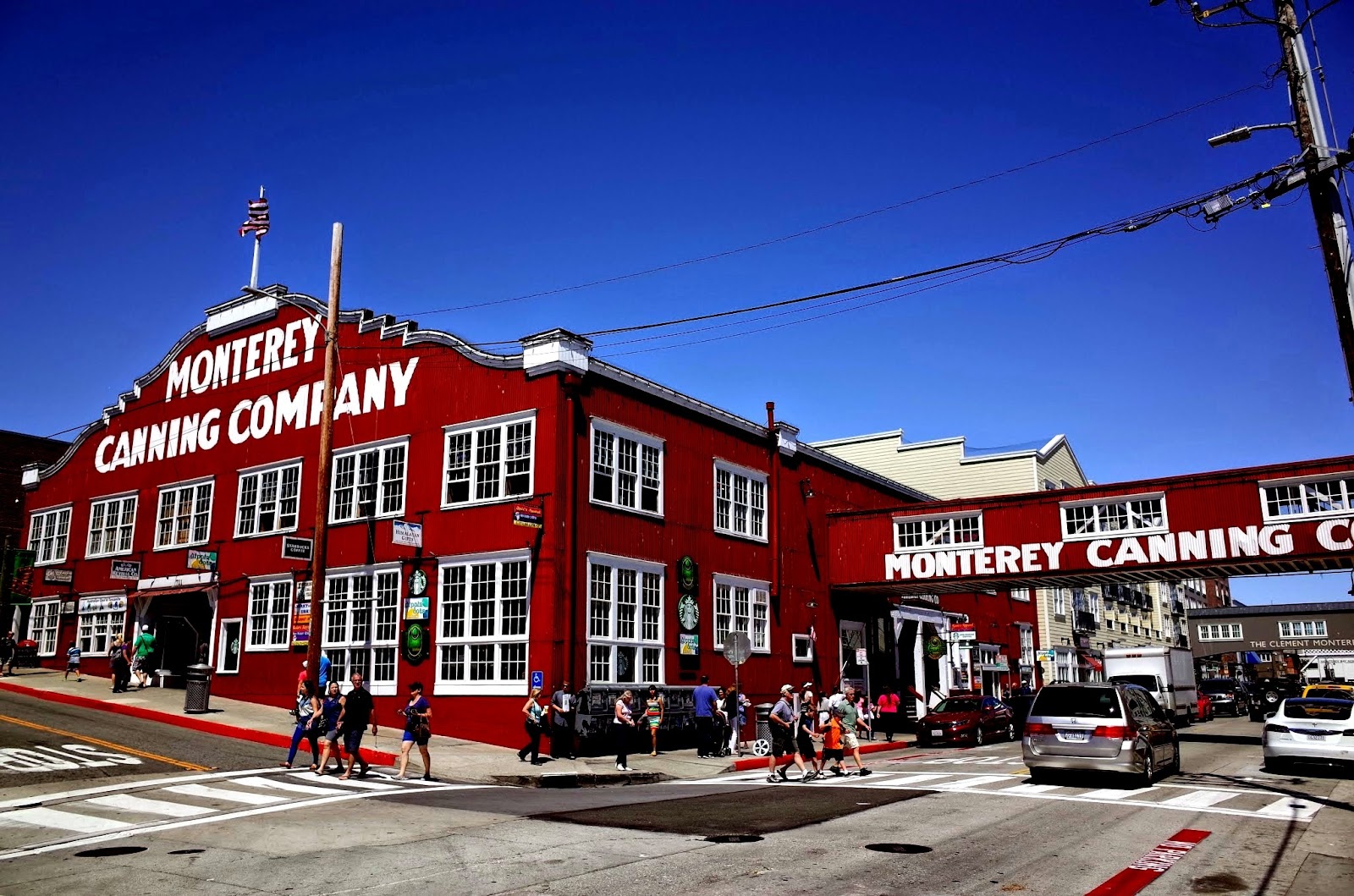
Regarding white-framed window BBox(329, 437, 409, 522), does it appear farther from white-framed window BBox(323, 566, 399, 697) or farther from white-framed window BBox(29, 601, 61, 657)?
white-framed window BBox(29, 601, 61, 657)

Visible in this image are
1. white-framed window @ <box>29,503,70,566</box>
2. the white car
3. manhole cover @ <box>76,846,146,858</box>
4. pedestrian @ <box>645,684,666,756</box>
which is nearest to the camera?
manhole cover @ <box>76,846,146,858</box>

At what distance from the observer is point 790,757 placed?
2389 centimetres

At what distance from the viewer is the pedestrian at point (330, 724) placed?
Answer: 18.7 metres

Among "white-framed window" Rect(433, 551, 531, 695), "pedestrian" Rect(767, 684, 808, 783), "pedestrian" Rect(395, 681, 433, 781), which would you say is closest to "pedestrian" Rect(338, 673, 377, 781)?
"pedestrian" Rect(395, 681, 433, 781)

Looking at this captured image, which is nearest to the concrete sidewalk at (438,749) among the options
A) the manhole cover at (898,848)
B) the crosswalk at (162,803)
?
the crosswalk at (162,803)

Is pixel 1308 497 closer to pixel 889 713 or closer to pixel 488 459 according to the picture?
pixel 889 713

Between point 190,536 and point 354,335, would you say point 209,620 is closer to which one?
point 190,536

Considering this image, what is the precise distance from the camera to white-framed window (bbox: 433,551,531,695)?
25.0m

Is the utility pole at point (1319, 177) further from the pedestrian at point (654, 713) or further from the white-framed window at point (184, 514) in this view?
the white-framed window at point (184, 514)

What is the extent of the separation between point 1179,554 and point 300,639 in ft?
79.4

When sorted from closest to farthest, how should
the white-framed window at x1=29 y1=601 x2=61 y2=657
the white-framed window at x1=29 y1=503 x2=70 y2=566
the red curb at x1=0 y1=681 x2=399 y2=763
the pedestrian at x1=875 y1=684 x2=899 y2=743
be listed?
1. the red curb at x1=0 y1=681 x2=399 y2=763
2. the pedestrian at x1=875 y1=684 x2=899 y2=743
3. the white-framed window at x1=29 y1=601 x2=61 y2=657
4. the white-framed window at x1=29 y1=503 x2=70 y2=566

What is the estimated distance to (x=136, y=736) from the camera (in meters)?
22.2

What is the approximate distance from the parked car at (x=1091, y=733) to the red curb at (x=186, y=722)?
40.5ft

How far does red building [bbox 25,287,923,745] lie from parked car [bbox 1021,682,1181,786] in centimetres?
1061
